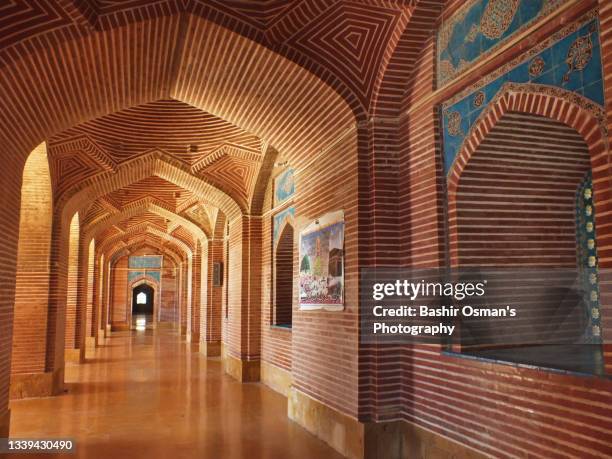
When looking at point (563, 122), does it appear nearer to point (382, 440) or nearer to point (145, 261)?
point (382, 440)

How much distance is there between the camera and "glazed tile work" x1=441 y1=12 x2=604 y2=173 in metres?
3.27

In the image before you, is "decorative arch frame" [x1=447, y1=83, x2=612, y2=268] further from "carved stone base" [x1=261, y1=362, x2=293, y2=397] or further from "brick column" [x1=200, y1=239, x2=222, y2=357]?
"brick column" [x1=200, y1=239, x2=222, y2=357]

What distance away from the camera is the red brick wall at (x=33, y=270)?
873 cm

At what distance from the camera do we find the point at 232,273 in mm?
11586

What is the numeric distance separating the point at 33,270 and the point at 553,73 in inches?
328

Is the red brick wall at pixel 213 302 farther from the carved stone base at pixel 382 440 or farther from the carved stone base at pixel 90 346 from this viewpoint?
the carved stone base at pixel 382 440

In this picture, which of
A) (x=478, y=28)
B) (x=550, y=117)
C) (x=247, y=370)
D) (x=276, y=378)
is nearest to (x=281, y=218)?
(x=276, y=378)

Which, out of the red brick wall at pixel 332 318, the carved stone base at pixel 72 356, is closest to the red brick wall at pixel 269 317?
the red brick wall at pixel 332 318

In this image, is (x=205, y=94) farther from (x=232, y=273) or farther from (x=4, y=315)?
(x=232, y=273)

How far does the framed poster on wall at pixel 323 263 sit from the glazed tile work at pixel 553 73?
5.81 feet

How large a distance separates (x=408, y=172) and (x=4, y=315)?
4.22 metres

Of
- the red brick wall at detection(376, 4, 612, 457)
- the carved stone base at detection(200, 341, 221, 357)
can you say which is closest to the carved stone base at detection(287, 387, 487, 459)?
the red brick wall at detection(376, 4, 612, 457)

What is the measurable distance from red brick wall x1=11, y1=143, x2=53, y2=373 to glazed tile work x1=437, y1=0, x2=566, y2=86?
636 centimetres

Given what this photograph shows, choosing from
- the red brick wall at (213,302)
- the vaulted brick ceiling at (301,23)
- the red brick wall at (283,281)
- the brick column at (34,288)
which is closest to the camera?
the vaulted brick ceiling at (301,23)
